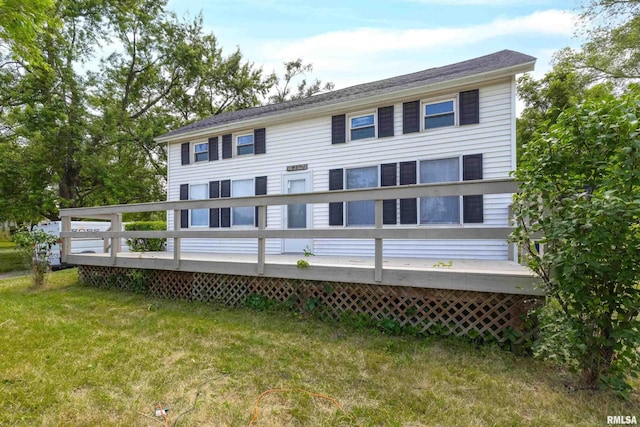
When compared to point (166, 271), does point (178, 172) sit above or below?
above

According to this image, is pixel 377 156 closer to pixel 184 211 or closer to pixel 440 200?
pixel 440 200

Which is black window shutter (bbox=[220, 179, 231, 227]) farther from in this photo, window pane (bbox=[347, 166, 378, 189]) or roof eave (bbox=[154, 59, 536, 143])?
window pane (bbox=[347, 166, 378, 189])

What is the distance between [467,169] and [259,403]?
597cm

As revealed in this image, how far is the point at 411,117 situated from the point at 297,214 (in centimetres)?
367

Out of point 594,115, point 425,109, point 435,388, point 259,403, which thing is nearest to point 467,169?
point 425,109

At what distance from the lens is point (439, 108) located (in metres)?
7.15

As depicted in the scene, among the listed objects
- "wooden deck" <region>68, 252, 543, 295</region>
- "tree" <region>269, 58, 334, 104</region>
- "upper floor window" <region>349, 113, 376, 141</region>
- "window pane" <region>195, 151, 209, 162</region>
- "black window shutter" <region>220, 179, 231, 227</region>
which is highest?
"tree" <region>269, 58, 334, 104</region>

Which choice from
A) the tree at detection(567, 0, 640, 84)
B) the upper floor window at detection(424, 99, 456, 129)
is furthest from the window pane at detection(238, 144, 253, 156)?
the tree at detection(567, 0, 640, 84)

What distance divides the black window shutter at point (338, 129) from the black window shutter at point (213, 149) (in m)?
3.92

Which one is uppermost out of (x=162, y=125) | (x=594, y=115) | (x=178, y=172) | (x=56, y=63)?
(x=56, y=63)

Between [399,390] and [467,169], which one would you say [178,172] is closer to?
[467,169]

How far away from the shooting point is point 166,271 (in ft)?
20.0

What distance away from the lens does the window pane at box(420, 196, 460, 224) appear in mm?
6781

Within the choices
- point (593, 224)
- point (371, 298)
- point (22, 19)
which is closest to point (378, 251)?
point (371, 298)
